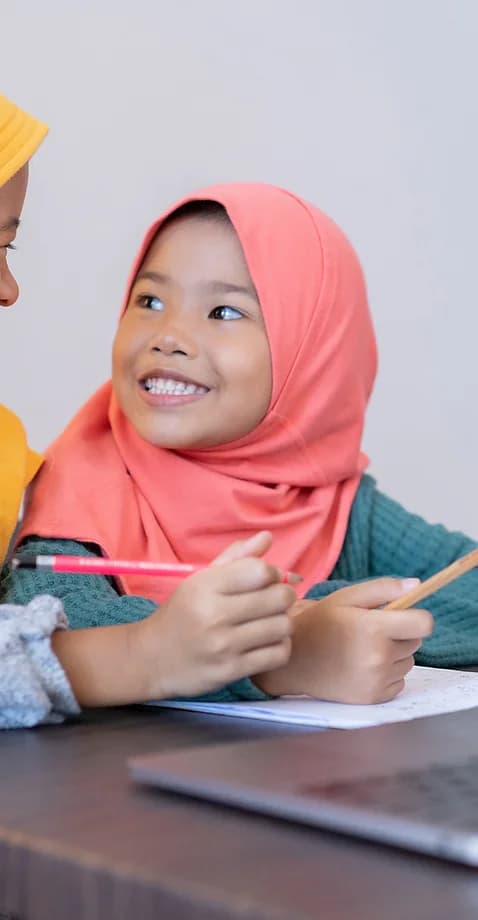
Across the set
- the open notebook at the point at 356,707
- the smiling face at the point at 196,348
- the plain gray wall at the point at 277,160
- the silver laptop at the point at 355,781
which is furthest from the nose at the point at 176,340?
the plain gray wall at the point at 277,160

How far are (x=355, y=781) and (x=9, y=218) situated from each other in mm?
717

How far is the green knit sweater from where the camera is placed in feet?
3.42

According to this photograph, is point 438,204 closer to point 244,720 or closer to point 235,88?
point 235,88

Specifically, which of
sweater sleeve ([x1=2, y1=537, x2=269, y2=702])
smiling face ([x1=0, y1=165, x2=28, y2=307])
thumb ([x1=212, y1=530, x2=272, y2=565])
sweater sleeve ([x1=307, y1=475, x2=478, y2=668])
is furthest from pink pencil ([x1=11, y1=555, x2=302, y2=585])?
sweater sleeve ([x1=307, y1=475, x2=478, y2=668])

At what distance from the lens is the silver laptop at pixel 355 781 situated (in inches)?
20.2

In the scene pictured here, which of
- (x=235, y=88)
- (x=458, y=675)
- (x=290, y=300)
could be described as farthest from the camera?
(x=235, y=88)

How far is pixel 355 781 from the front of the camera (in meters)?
0.59

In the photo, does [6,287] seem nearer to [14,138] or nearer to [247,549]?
[14,138]

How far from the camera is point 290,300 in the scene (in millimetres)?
1283

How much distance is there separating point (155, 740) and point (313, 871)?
302mm

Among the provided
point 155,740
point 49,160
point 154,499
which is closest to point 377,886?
point 155,740

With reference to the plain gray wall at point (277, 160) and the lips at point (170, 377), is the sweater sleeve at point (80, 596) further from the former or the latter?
the plain gray wall at point (277, 160)

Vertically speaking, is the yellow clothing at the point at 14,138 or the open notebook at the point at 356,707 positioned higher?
the yellow clothing at the point at 14,138

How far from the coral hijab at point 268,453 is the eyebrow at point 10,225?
0.17 m
